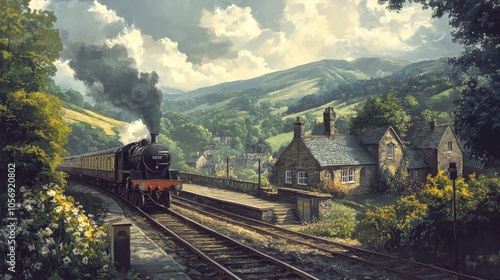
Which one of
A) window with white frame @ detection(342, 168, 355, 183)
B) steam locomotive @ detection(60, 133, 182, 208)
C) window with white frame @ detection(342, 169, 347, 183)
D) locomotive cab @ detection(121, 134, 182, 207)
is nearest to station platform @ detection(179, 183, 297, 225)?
steam locomotive @ detection(60, 133, 182, 208)

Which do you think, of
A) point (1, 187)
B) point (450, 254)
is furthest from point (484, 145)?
point (1, 187)

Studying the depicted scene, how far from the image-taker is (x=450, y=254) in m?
12.6

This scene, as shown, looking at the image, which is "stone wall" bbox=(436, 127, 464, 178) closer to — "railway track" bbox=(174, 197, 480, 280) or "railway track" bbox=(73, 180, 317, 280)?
"railway track" bbox=(174, 197, 480, 280)

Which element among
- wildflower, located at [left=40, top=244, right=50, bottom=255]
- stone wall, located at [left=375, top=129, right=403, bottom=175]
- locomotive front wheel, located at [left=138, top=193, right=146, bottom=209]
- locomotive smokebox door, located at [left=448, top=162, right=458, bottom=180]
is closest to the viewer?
wildflower, located at [left=40, top=244, right=50, bottom=255]

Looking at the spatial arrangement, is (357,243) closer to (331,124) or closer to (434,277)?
(434,277)

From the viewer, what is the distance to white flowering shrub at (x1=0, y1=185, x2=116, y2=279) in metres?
9.14

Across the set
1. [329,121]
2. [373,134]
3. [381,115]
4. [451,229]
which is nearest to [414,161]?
[381,115]

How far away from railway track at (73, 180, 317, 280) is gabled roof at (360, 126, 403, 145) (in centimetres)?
2343

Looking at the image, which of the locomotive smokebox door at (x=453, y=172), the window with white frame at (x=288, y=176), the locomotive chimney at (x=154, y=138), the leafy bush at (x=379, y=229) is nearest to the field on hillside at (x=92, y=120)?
the window with white frame at (x=288, y=176)

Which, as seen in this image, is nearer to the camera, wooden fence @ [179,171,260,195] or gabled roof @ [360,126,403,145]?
wooden fence @ [179,171,260,195]

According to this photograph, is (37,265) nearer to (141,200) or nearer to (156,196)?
(141,200)

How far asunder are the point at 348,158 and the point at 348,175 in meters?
1.44

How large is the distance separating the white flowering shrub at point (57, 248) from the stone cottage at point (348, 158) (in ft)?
79.4

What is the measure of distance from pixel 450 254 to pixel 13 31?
47.8 ft
